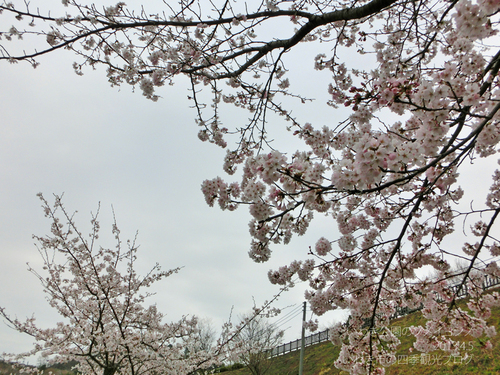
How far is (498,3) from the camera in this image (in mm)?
1602

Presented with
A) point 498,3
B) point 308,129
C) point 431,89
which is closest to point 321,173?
point 431,89

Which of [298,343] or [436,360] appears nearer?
[436,360]

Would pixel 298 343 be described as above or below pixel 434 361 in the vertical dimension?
above

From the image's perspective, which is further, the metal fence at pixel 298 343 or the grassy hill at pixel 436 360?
the metal fence at pixel 298 343

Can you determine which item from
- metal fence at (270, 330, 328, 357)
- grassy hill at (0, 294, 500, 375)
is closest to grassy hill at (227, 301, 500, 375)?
grassy hill at (0, 294, 500, 375)

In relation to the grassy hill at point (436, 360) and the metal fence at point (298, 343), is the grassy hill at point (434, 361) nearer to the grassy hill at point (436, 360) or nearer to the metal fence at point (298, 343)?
the grassy hill at point (436, 360)

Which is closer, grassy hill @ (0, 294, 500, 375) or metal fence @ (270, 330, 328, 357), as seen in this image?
grassy hill @ (0, 294, 500, 375)

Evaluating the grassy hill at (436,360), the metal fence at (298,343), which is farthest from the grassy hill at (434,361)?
the metal fence at (298,343)

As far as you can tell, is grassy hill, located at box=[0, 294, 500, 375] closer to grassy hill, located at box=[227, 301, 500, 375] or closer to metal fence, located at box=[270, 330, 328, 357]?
grassy hill, located at box=[227, 301, 500, 375]

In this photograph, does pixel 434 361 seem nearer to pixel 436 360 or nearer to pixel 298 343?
pixel 436 360

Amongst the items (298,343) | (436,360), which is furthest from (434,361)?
(298,343)

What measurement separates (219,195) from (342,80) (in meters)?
3.53

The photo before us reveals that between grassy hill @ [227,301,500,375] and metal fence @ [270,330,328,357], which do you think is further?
metal fence @ [270,330,328,357]

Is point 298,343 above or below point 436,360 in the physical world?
above
